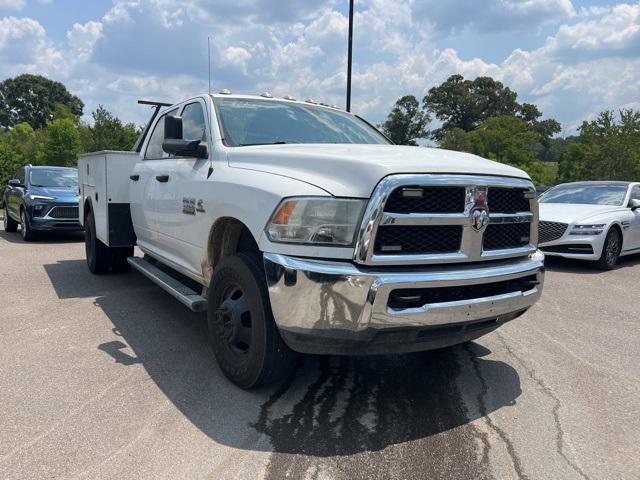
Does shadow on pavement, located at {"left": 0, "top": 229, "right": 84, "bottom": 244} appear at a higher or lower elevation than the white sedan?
lower

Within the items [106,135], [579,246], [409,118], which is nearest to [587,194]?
[579,246]

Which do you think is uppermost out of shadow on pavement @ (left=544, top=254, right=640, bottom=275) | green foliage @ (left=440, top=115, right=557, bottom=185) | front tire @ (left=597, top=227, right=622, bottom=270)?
green foliage @ (left=440, top=115, right=557, bottom=185)

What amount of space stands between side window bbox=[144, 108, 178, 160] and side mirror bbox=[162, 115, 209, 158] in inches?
44.5

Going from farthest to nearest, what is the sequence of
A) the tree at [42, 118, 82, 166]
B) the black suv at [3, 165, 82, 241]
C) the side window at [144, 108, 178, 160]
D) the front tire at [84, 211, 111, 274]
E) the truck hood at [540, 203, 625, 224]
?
the tree at [42, 118, 82, 166] → the black suv at [3, 165, 82, 241] → the truck hood at [540, 203, 625, 224] → the front tire at [84, 211, 111, 274] → the side window at [144, 108, 178, 160]

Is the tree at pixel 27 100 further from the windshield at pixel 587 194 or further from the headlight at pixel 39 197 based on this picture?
the windshield at pixel 587 194

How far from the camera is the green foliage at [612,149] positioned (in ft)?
64.4

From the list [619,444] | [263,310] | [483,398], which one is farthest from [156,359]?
[619,444]

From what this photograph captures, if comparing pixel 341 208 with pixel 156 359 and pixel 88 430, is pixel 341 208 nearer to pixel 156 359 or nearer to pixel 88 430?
pixel 88 430

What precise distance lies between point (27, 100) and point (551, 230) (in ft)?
344

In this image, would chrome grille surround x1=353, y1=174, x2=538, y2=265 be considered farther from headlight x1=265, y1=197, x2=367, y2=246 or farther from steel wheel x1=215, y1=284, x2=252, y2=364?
steel wheel x1=215, y1=284, x2=252, y2=364

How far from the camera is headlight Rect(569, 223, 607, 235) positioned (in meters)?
8.23

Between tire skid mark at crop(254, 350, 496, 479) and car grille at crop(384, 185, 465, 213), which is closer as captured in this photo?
tire skid mark at crop(254, 350, 496, 479)

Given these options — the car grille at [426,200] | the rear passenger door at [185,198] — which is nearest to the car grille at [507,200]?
the car grille at [426,200]

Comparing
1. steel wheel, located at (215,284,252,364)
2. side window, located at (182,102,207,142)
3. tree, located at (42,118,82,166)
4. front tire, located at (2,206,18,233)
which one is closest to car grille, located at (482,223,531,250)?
steel wheel, located at (215,284,252,364)
